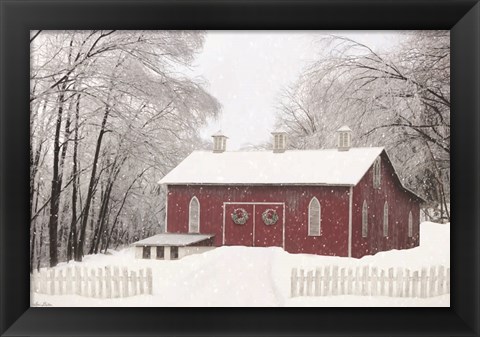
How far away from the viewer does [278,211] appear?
→ 433 cm

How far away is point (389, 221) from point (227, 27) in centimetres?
178

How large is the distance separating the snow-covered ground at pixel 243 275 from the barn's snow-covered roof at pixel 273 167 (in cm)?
52

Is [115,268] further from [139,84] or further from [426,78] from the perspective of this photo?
[426,78]

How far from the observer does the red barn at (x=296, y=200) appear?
13.8ft

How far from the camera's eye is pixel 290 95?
4.22 meters

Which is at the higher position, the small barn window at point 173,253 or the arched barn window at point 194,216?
the arched barn window at point 194,216

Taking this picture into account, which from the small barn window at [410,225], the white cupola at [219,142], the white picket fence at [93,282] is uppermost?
the white cupola at [219,142]

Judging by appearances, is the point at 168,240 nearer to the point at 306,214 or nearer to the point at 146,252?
the point at 146,252

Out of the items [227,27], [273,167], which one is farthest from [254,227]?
[227,27]

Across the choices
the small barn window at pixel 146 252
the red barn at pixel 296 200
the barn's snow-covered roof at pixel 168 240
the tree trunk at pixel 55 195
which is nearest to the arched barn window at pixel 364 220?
the red barn at pixel 296 200

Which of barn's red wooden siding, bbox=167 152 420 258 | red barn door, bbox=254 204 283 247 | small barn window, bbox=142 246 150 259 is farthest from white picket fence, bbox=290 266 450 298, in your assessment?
small barn window, bbox=142 246 150 259

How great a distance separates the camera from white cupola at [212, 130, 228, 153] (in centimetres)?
420

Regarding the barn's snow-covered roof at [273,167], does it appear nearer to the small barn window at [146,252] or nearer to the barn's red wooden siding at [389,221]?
the barn's red wooden siding at [389,221]
